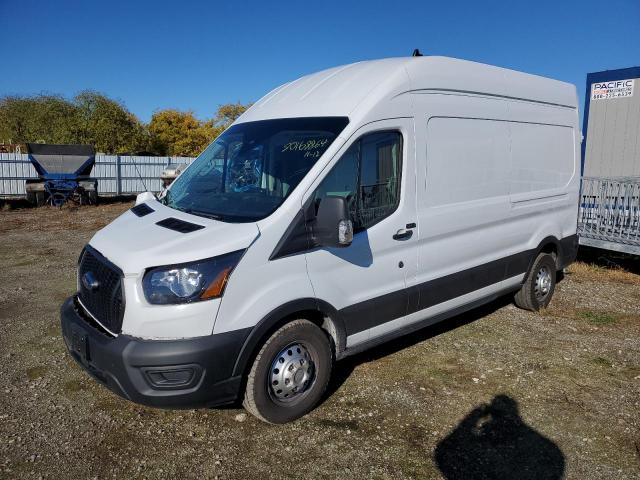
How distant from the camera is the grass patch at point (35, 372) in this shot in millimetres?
4355

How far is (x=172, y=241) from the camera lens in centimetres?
319

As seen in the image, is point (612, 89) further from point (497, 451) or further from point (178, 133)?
point (178, 133)

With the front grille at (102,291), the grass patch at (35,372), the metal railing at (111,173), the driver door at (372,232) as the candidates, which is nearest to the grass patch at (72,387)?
the grass patch at (35,372)

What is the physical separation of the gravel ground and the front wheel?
155 mm

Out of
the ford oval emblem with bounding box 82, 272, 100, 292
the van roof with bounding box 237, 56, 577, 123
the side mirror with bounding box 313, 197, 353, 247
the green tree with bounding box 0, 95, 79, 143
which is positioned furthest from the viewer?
the green tree with bounding box 0, 95, 79, 143

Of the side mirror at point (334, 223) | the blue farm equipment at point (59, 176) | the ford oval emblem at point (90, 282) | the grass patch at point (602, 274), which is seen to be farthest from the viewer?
the blue farm equipment at point (59, 176)

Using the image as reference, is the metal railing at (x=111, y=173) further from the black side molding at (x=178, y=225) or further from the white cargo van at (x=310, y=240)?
the black side molding at (x=178, y=225)

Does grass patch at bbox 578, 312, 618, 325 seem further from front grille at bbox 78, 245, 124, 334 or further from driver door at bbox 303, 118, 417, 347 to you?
front grille at bbox 78, 245, 124, 334

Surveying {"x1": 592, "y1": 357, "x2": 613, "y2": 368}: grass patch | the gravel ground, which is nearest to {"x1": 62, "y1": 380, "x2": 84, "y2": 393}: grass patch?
the gravel ground

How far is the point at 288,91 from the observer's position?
4531mm

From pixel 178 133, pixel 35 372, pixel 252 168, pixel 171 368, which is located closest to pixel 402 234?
pixel 252 168

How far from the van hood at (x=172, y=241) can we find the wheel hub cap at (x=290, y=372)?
0.87 m

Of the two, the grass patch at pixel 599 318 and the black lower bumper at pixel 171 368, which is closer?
the black lower bumper at pixel 171 368

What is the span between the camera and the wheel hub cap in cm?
351
